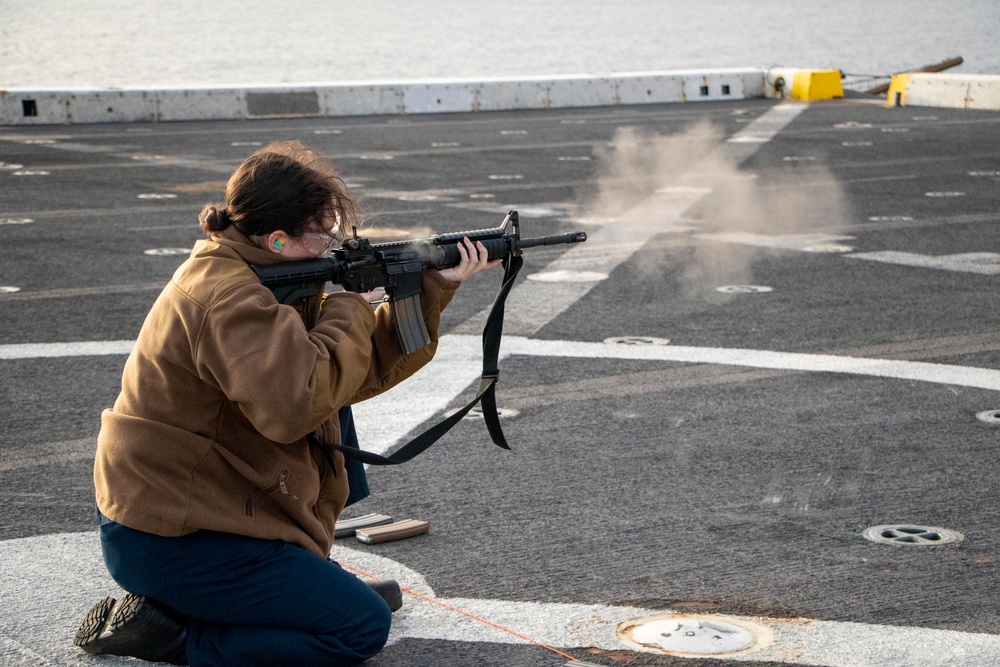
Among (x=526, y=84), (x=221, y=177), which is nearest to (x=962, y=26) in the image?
(x=526, y=84)

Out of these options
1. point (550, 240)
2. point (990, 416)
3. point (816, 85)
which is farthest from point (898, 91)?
point (550, 240)

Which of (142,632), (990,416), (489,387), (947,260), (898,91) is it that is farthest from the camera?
(898,91)

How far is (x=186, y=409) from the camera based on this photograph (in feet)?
10.8

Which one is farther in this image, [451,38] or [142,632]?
[451,38]

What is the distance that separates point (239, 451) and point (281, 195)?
68 cm

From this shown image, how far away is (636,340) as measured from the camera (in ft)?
24.3

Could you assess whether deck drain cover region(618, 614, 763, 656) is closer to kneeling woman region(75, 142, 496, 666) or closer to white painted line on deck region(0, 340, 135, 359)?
kneeling woman region(75, 142, 496, 666)

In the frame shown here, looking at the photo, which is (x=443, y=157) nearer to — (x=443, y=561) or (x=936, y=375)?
(x=936, y=375)

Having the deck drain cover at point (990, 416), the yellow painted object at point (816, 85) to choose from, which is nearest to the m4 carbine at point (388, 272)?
the deck drain cover at point (990, 416)

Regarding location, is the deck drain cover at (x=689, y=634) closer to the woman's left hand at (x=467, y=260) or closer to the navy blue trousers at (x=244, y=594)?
the navy blue trousers at (x=244, y=594)

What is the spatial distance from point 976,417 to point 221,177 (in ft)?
36.6

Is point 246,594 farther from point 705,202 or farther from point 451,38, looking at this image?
point 451,38

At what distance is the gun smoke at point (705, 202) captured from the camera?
984 cm

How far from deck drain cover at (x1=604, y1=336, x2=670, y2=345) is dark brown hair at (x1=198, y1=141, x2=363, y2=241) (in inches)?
161
